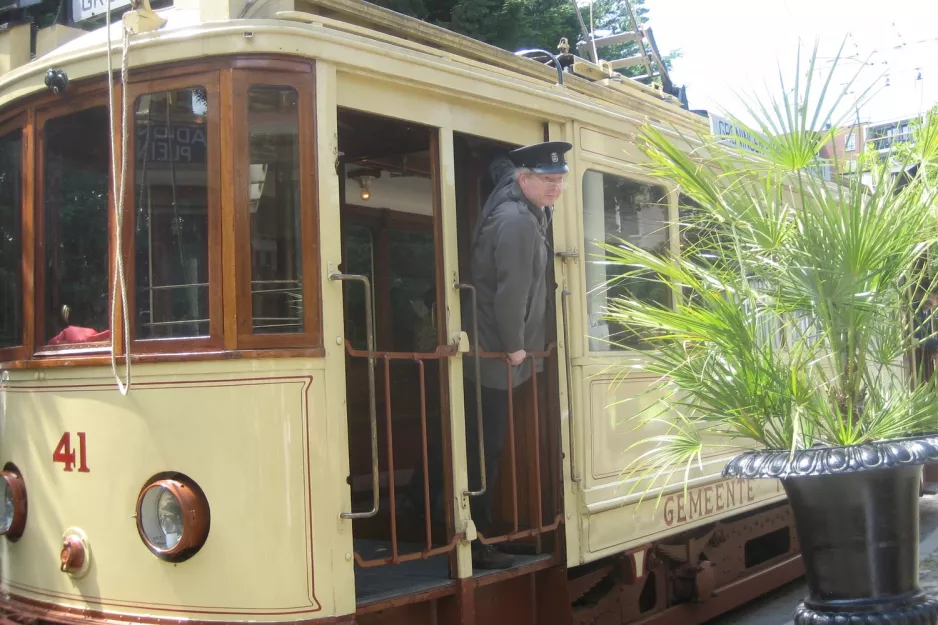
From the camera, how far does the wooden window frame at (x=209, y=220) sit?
11.3 ft

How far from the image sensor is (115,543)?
3596 mm

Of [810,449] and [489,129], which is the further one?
[489,129]

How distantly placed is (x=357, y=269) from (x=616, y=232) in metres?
1.40

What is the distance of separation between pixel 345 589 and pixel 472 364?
4.25ft

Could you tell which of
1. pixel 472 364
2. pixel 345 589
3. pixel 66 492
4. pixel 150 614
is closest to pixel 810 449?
pixel 345 589

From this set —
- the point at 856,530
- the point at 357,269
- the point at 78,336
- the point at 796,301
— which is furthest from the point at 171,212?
the point at 856,530

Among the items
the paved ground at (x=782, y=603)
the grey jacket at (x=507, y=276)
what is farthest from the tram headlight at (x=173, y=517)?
Result: the paved ground at (x=782, y=603)

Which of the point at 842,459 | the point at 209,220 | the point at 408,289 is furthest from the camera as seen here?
the point at 408,289

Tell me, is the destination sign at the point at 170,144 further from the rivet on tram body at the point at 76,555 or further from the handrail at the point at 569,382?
the handrail at the point at 569,382

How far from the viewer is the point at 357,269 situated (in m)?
5.36

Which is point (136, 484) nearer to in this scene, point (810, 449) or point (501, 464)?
point (501, 464)

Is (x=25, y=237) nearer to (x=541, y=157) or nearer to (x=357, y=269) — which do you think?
(x=357, y=269)

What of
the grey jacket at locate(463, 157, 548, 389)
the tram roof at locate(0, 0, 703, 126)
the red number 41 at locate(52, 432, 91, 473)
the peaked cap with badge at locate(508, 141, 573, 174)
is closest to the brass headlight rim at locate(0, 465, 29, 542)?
the red number 41 at locate(52, 432, 91, 473)

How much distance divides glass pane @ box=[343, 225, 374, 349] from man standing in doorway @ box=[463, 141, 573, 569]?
3.31ft
